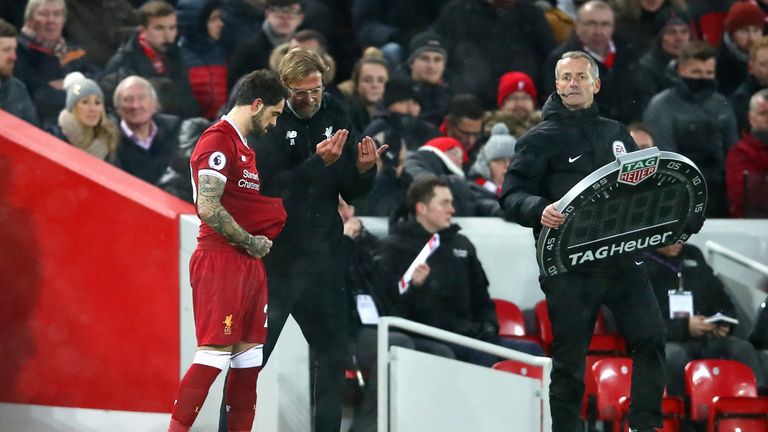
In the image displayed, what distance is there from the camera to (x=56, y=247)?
7570 millimetres

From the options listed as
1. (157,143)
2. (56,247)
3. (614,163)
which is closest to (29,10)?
(157,143)

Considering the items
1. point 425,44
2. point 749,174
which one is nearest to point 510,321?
point 749,174

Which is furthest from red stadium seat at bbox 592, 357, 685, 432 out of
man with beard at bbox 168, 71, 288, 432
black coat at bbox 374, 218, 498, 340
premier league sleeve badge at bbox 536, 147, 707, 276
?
man with beard at bbox 168, 71, 288, 432

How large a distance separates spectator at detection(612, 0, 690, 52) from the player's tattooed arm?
670 cm

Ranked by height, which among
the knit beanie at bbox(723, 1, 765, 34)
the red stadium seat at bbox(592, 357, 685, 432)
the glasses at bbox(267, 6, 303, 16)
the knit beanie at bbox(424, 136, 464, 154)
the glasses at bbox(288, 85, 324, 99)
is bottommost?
the red stadium seat at bbox(592, 357, 685, 432)

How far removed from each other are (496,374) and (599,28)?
4949 mm

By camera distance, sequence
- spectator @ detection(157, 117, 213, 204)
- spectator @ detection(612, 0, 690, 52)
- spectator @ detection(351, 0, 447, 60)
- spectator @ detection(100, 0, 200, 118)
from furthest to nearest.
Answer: spectator @ detection(612, 0, 690, 52) < spectator @ detection(351, 0, 447, 60) < spectator @ detection(100, 0, 200, 118) < spectator @ detection(157, 117, 213, 204)

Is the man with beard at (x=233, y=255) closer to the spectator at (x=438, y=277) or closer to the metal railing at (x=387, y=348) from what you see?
the metal railing at (x=387, y=348)

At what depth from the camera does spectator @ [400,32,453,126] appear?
10.9 meters

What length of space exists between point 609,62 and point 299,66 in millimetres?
5666

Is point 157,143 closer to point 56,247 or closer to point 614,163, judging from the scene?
point 56,247

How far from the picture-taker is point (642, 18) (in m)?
12.1

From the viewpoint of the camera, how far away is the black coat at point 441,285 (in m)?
7.87

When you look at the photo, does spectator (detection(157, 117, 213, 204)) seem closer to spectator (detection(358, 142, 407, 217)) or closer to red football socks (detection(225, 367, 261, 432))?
spectator (detection(358, 142, 407, 217))
